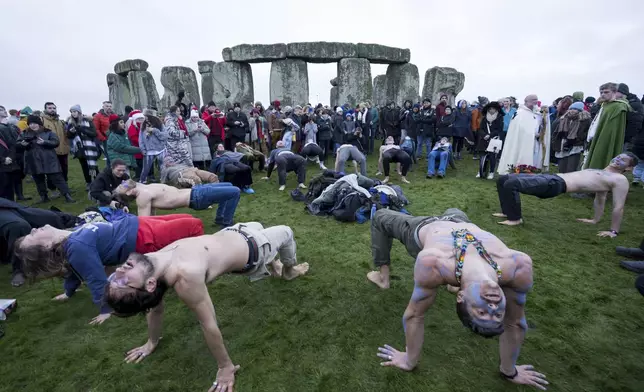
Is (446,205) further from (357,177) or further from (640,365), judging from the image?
(640,365)

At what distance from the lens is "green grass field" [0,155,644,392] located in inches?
84.3

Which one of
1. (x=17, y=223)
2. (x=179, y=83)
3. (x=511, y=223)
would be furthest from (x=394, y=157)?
(x=179, y=83)

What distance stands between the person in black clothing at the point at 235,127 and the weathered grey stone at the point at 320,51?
22.3 feet

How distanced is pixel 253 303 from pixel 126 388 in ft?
3.78

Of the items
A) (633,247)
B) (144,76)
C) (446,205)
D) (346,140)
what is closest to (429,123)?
(346,140)

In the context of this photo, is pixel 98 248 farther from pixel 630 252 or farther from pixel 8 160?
pixel 630 252

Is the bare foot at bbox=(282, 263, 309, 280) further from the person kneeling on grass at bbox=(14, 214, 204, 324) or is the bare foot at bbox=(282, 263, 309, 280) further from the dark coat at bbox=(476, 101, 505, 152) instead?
the dark coat at bbox=(476, 101, 505, 152)

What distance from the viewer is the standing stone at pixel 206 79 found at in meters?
16.2

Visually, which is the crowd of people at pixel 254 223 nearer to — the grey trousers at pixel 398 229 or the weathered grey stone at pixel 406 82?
the grey trousers at pixel 398 229

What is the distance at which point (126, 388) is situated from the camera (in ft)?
6.98

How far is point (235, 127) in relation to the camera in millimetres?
8984

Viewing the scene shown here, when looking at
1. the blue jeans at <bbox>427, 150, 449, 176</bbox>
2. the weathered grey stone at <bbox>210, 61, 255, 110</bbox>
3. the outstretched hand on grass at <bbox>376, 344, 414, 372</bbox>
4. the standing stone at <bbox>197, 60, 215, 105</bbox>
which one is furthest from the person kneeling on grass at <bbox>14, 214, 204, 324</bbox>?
the standing stone at <bbox>197, 60, 215, 105</bbox>

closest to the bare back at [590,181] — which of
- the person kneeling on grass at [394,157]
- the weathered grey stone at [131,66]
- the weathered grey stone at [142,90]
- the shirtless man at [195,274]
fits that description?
the person kneeling on grass at [394,157]

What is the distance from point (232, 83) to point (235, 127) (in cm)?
725
